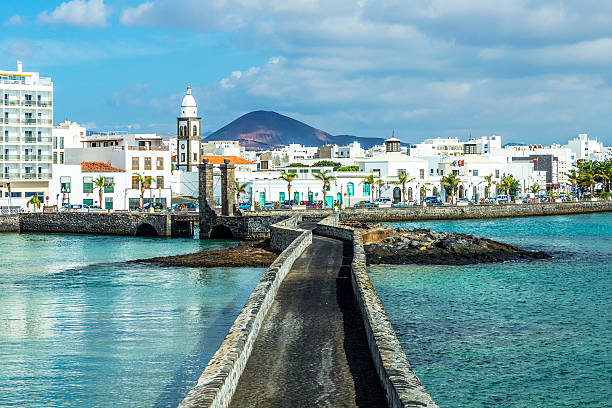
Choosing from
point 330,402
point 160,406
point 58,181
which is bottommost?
point 160,406

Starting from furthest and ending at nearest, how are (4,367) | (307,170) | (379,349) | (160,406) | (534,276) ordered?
(307,170) → (534,276) → (4,367) → (160,406) → (379,349)

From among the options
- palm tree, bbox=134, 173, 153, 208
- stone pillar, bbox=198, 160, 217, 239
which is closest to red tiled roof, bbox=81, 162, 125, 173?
palm tree, bbox=134, 173, 153, 208

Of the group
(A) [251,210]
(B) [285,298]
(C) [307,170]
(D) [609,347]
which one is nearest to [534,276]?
(D) [609,347]

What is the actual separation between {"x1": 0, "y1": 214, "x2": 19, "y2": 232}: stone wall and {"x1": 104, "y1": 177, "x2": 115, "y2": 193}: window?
1658 centimetres

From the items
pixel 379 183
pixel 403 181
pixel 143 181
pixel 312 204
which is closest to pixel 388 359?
pixel 312 204

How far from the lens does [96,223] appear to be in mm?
83438

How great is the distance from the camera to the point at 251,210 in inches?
3479

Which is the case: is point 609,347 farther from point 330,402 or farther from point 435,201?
point 435,201

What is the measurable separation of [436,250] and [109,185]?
57356 millimetres

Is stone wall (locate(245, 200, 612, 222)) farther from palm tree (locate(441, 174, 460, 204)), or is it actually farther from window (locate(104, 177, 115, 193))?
window (locate(104, 177, 115, 193))

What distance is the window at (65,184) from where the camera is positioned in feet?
316

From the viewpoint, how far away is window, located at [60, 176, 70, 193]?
316ft

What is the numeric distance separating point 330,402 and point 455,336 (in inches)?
550

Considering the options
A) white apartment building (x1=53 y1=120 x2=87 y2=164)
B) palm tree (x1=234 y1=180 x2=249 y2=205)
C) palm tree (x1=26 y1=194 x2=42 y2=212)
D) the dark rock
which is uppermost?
white apartment building (x1=53 y1=120 x2=87 y2=164)
